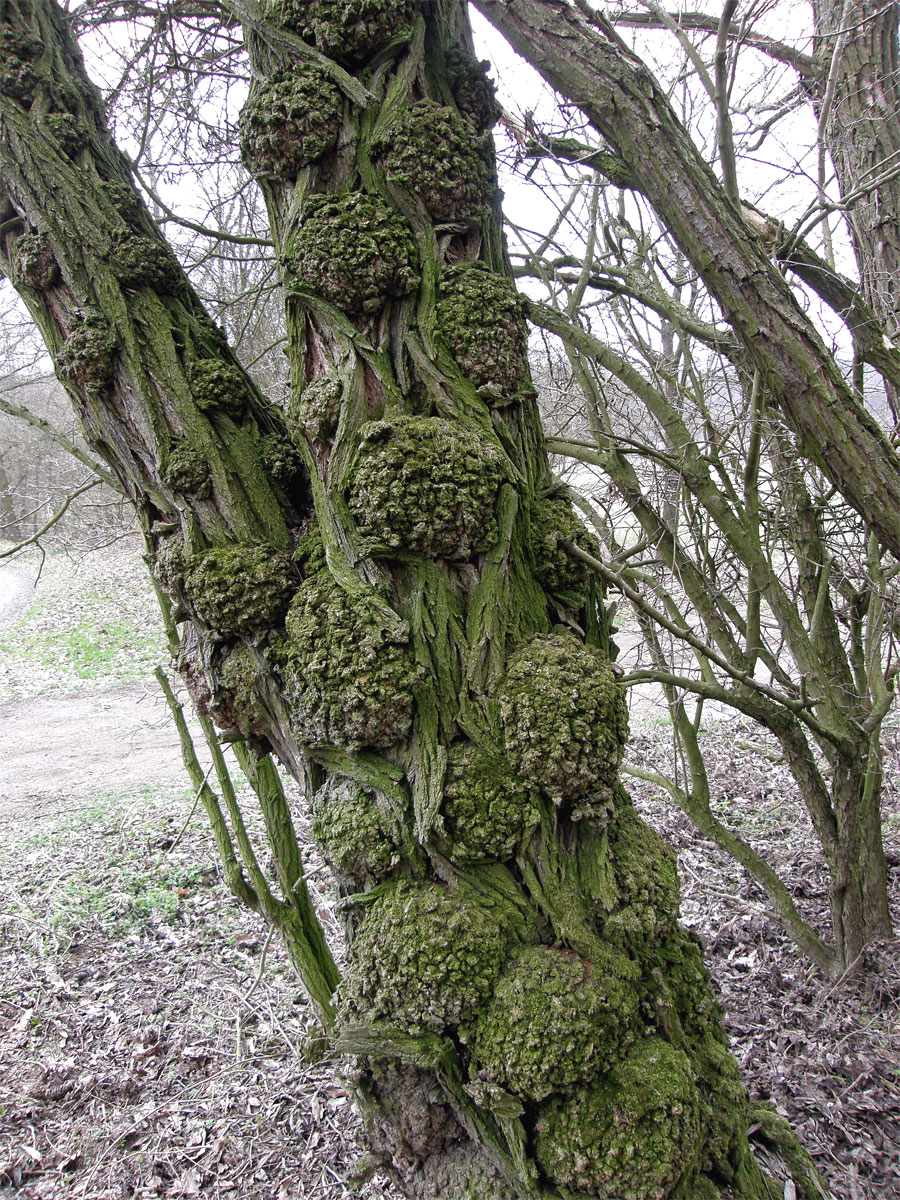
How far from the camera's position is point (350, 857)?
1.52 meters

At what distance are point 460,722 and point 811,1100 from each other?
2.20m

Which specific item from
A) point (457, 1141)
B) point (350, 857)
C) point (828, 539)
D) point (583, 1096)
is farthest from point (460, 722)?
point (828, 539)

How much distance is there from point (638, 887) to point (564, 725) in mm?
395

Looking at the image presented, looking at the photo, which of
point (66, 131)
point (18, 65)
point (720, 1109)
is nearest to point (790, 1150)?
point (720, 1109)

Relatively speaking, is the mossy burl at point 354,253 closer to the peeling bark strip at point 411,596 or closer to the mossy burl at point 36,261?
the peeling bark strip at point 411,596

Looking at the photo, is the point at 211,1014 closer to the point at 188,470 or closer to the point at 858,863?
the point at 188,470

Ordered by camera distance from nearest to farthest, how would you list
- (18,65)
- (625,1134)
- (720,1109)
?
1. (625,1134)
2. (720,1109)
3. (18,65)

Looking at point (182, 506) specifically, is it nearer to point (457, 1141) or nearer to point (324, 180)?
point (324, 180)

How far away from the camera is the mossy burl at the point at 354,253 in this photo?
5.42ft

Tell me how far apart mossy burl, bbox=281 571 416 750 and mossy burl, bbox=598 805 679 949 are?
56cm

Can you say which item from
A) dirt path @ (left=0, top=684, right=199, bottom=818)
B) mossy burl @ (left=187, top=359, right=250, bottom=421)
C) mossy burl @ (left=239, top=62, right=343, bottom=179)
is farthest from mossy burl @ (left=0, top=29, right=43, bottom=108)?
dirt path @ (left=0, top=684, right=199, bottom=818)

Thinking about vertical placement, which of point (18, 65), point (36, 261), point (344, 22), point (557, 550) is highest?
point (344, 22)

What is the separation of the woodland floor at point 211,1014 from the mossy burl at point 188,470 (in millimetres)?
1464

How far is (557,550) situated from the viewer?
5.59 ft
